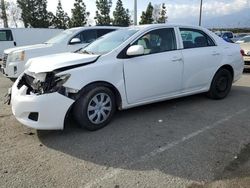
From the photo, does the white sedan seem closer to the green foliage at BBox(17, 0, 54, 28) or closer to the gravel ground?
the gravel ground

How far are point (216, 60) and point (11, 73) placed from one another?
17.8ft

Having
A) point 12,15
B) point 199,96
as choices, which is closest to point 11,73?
point 199,96

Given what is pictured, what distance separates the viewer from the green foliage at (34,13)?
47.3 meters

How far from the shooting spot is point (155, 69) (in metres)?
5.29

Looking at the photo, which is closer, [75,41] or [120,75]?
[120,75]

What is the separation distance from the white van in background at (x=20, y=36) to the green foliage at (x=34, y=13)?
107 feet

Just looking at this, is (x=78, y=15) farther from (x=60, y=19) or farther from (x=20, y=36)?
(x=20, y=36)

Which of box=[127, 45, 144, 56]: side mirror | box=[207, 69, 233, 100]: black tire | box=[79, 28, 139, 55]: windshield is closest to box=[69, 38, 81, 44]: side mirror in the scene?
box=[79, 28, 139, 55]: windshield

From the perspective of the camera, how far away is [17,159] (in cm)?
381

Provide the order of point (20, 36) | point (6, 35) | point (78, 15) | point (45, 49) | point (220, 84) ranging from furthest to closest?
point (78, 15)
point (20, 36)
point (6, 35)
point (45, 49)
point (220, 84)

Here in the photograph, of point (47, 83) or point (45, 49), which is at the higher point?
point (47, 83)

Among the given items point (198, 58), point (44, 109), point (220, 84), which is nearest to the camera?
point (44, 109)

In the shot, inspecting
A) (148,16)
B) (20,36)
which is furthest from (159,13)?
(20,36)

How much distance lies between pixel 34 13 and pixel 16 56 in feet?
140
